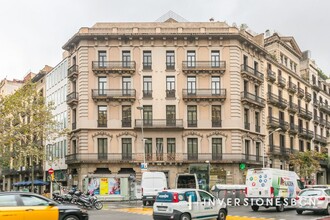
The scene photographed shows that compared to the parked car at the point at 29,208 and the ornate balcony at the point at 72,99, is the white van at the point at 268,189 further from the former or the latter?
the ornate balcony at the point at 72,99

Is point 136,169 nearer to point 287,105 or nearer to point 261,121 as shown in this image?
point 261,121

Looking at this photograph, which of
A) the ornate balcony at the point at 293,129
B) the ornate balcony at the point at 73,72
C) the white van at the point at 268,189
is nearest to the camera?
the white van at the point at 268,189

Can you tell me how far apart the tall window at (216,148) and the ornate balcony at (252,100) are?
5.12m

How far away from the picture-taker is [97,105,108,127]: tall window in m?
48.2

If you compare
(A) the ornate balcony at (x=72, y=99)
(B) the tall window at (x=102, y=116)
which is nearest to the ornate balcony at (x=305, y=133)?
(B) the tall window at (x=102, y=116)

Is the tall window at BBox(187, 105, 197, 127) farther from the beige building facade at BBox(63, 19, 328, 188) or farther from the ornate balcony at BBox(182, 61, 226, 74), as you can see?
the ornate balcony at BBox(182, 61, 226, 74)

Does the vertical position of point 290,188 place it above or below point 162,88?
below

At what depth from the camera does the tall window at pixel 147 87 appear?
160 feet

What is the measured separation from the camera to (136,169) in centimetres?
4759

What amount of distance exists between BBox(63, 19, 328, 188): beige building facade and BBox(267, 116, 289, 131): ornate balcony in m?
6.38

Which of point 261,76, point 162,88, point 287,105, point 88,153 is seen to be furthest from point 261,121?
point 88,153

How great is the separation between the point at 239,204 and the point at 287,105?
104 feet

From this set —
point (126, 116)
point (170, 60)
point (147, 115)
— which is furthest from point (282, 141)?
point (126, 116)

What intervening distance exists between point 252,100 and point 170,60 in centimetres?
997
